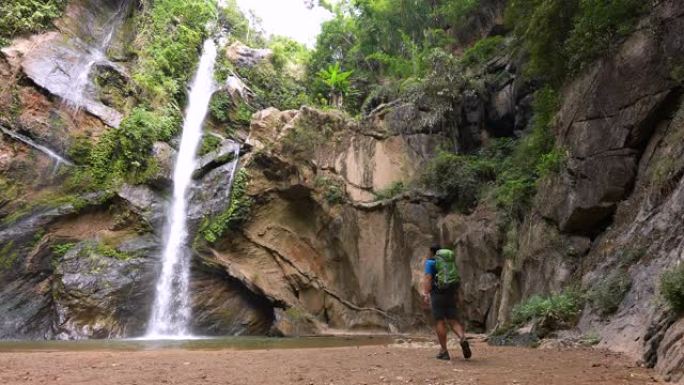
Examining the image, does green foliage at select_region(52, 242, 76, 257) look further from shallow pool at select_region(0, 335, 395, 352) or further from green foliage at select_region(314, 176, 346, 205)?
green foliage at select_region(314, 176, 346, 205)

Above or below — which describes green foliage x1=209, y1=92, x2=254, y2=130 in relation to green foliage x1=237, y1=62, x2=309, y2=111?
below

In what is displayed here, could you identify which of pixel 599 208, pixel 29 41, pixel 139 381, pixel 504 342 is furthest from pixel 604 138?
pixel 29 41

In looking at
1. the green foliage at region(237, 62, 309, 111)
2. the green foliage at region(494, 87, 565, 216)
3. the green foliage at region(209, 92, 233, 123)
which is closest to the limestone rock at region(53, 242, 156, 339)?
the green foliage at region(209, 92, 233, 123)

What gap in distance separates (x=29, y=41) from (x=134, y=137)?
21.8ft

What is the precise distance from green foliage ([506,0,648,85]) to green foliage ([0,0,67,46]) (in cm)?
2028

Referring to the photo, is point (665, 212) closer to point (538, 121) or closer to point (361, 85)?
point (538, 121)

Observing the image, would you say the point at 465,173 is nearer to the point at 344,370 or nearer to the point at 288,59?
the point at 344,370

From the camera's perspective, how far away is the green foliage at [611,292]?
7711mm

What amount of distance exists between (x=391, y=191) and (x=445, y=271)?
12.3 m

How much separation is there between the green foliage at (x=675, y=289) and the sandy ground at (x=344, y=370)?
0.78m

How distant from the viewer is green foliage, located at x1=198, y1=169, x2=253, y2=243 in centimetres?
1858

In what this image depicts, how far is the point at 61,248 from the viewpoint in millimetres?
17797

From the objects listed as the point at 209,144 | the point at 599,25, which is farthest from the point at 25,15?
the point at 599,25

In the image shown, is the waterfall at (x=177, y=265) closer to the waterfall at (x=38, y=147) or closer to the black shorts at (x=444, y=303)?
the waterfall at (x=38, y=147)
